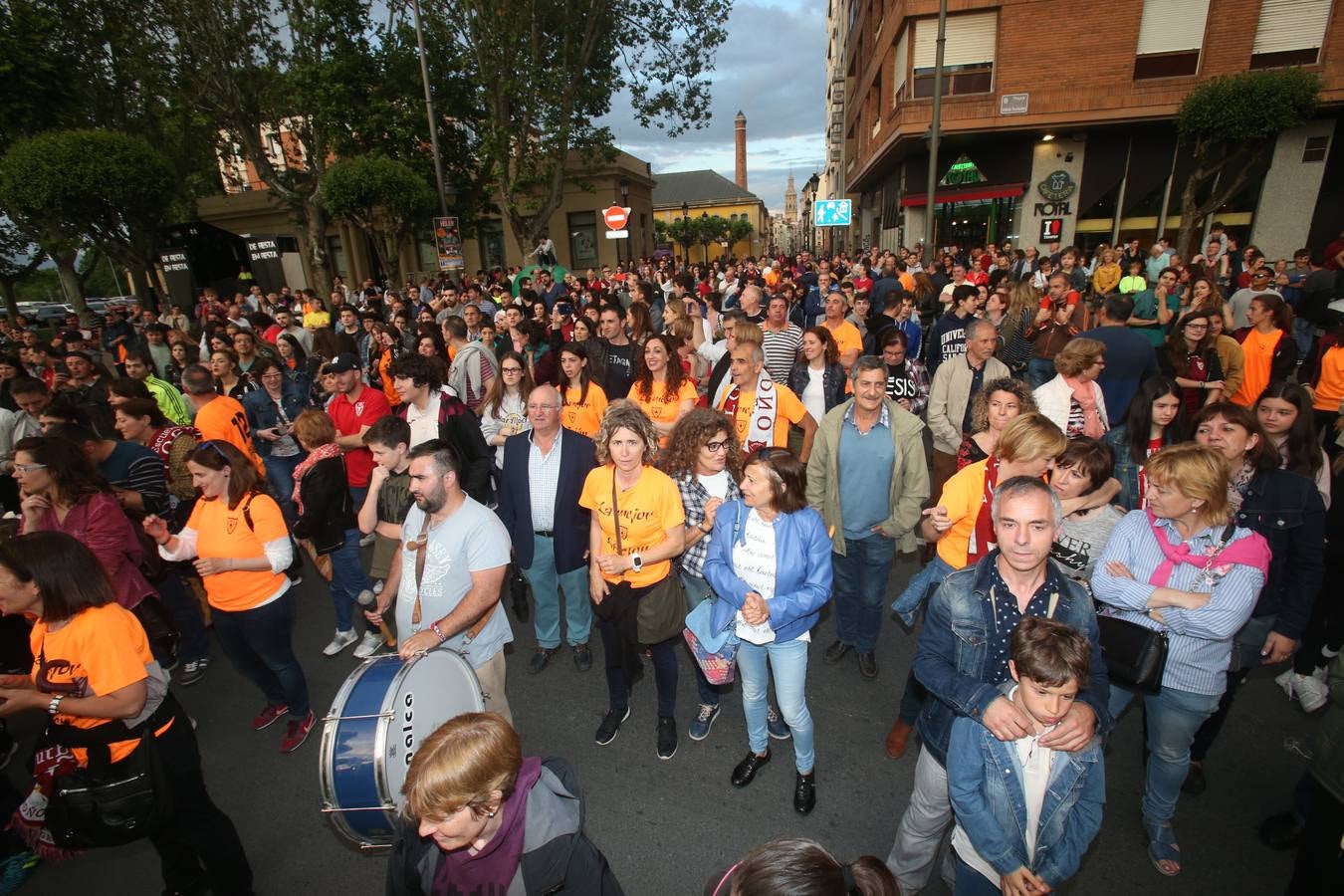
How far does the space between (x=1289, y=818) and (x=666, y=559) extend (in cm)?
330

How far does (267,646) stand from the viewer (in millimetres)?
3650

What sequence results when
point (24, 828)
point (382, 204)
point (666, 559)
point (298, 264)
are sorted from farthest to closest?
point (298, 264), point (382, 204), point (666, 559), point (24, 828)

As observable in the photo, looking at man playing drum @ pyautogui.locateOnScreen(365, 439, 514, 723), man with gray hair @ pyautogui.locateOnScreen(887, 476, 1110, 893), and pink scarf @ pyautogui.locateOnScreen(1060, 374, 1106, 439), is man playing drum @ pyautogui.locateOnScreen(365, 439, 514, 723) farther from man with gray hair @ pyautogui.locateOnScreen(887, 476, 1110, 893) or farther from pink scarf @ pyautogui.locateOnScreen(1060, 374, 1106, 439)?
pink scarf @ pyautogui.locateOnScreen(1060, 374, 1106, 439)

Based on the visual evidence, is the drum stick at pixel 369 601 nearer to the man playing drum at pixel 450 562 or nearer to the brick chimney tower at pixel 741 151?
the man playing drum at pixel 450 562

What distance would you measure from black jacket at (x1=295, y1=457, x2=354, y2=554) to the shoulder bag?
7.24 ft

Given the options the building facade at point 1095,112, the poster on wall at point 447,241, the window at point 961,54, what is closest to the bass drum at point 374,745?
the poster on wall at point 447,241

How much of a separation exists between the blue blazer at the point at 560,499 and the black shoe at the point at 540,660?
830mm

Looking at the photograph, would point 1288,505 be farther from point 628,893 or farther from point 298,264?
point 298,264

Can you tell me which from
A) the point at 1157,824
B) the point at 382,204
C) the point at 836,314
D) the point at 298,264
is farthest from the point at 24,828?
the point at 298,264

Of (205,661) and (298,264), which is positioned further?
(298,264)

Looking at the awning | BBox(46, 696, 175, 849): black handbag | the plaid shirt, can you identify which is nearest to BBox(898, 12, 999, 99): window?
the awning

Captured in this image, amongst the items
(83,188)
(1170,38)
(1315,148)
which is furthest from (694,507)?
(1315,148)

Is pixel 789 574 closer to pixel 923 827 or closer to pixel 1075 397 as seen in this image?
pixel 923 827

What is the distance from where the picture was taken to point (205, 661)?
4855mm
